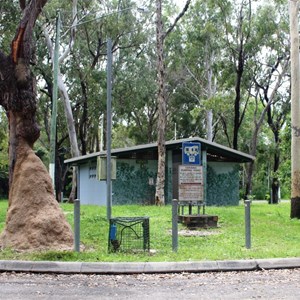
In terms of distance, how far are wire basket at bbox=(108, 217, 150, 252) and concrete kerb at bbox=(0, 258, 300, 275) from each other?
4.03ft

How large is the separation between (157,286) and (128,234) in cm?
275

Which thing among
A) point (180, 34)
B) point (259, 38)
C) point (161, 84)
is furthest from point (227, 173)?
point (180, 34)

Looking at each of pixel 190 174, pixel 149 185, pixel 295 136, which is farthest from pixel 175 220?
pixel 149 185

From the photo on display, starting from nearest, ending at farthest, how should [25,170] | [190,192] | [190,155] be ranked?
[25,170]
[190,192]
[190,155]

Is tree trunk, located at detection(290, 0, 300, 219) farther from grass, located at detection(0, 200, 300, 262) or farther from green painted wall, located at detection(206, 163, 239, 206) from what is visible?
green painted wall, located at detection(206, 163, 239, 206)

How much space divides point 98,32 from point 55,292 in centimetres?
Result: 3272

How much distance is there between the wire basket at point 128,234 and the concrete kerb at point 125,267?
1.23m

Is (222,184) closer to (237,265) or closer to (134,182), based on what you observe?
(134,182)

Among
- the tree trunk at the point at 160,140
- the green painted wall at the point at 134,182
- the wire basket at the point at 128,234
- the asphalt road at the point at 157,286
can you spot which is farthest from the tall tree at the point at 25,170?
the green painted wall at the point at 134,182

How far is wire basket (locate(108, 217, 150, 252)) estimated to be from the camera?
33.1 feet

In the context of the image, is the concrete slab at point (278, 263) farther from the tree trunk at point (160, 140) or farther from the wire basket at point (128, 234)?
the tree trunk at point (160, 140)

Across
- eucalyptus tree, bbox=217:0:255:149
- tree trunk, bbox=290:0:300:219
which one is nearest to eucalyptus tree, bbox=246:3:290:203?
eucalyptus tree, bbox=217:0:255:149

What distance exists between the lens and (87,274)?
8680 mm

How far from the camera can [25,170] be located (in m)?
10.8
